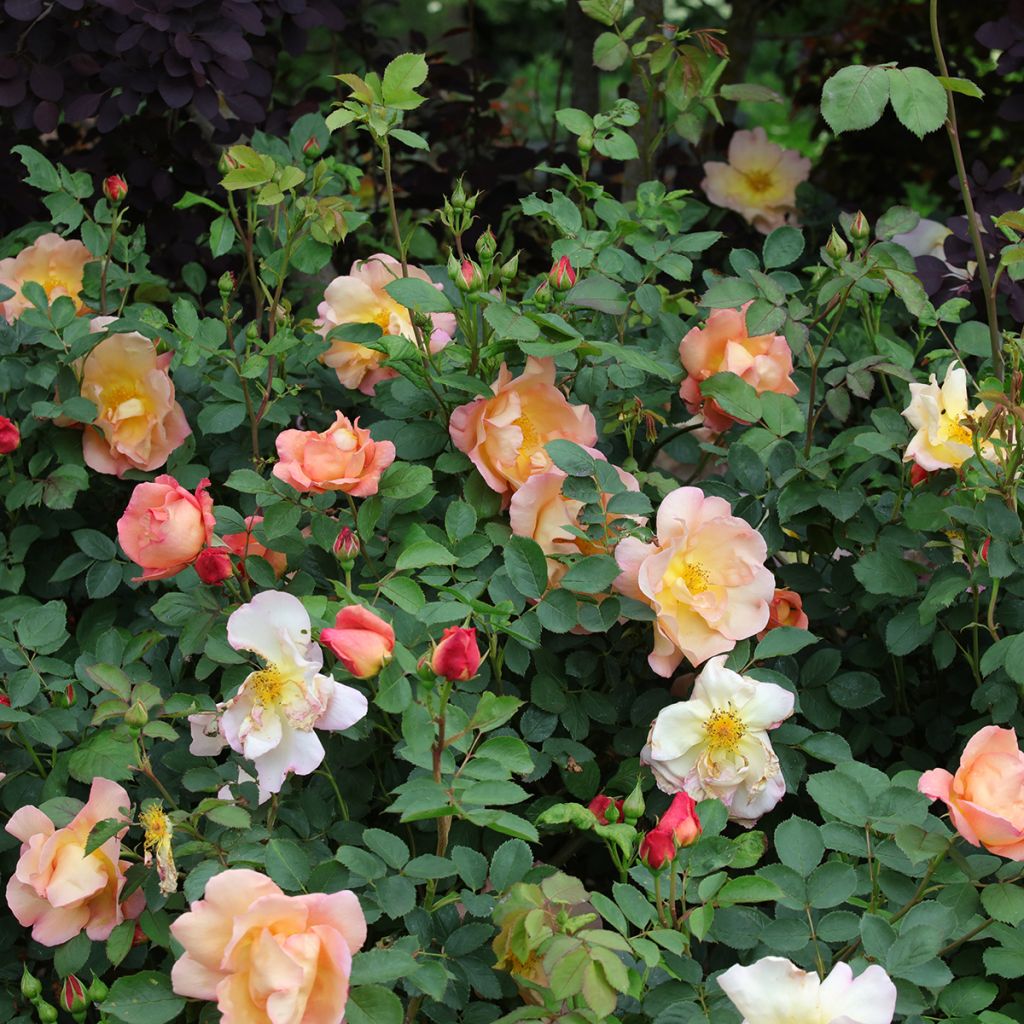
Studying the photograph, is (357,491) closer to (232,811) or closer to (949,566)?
(232,811)

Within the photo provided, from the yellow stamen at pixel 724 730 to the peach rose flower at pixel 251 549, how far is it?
484 mm

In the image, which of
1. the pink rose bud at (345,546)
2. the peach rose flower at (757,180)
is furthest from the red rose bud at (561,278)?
the peach rose flower at (757,180)

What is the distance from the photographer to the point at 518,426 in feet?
4.93

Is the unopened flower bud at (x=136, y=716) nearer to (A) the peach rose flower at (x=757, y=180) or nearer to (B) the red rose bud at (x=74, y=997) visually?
(B) the red rose bud at (x=74, y=997)

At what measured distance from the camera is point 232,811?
117 centimetres

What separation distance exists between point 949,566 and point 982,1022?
0.51m

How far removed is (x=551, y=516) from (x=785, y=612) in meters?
0.28

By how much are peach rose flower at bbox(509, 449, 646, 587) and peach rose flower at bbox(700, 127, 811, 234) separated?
120 centimetres

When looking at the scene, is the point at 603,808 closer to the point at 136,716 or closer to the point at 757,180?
the point at 136,716

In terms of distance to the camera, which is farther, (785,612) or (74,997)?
(785,612)

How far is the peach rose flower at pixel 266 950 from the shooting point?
3.23 feet

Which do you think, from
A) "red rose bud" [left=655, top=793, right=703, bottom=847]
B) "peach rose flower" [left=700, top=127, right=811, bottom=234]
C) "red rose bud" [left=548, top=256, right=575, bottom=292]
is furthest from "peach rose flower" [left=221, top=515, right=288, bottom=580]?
"peach rose flower" [left=700, top=127, right=811, bottom=234]

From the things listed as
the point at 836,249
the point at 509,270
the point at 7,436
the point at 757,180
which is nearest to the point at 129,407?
the point at 7,436

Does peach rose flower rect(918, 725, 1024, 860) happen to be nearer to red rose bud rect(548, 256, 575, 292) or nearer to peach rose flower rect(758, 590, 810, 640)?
peach rose flower rect(758, 590, 810, 640)
